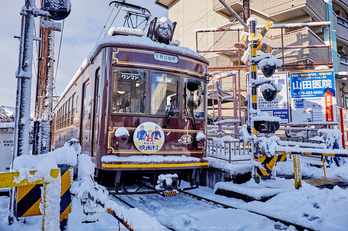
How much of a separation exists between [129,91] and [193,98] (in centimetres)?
150

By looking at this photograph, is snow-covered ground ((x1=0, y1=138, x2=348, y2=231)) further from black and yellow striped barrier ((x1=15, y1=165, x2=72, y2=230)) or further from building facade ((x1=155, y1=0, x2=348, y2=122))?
building facade ((x1=155, y1=0, x2=348, y2=122))

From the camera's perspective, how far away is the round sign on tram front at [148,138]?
5062mm

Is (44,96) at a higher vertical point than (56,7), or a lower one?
lower

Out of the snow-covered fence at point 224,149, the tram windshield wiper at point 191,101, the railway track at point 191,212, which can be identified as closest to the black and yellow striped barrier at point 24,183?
the railway track at point 191,212

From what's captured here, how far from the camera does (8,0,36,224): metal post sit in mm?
3551

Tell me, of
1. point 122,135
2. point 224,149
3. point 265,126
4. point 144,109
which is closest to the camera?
point 122,135

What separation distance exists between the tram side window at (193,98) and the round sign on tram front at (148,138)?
2.83ft

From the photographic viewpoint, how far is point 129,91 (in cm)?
526

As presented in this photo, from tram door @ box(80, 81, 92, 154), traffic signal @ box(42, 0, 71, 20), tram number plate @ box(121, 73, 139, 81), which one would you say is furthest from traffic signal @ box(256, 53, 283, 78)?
traffic signal @ box(42, 0, 71, 20)

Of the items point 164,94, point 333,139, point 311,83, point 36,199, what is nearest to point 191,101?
point 164,94

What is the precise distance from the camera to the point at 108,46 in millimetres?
5234

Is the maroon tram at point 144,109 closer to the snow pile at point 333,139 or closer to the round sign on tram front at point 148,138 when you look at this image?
the round sign on tram front at point 148,138

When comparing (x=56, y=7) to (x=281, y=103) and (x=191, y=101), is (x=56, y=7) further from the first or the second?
(x=281, y=103)

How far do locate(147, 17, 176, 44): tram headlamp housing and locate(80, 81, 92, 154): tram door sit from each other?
2.01m
